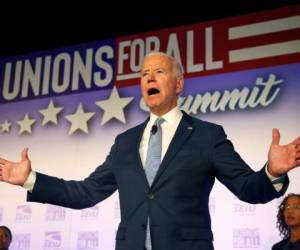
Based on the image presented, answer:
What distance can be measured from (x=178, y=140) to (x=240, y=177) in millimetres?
253

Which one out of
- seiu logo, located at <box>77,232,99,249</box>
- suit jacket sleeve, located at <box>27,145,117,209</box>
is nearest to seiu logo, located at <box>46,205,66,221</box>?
seiu logo, located at <box>77,232,99,249</box>

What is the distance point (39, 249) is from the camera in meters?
4.12

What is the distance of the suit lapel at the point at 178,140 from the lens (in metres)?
1.68

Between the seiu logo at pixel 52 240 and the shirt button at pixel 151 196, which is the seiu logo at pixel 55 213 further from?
the shirt button at pixel 151 196

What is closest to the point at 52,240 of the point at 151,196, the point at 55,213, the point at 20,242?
the point at 55,213

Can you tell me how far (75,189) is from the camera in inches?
77.3

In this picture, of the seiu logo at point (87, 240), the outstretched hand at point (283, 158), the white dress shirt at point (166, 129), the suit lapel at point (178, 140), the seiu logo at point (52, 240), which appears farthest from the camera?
the seiu logo at point (52, 240)

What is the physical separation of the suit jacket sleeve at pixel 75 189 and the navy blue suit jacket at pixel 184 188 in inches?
7.0

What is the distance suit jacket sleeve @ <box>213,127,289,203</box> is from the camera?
5.03ft

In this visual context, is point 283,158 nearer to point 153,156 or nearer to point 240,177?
point 240,177

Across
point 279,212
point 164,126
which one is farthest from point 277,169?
point 279,212

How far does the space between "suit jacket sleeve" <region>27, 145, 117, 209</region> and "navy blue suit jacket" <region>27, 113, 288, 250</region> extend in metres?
0.18

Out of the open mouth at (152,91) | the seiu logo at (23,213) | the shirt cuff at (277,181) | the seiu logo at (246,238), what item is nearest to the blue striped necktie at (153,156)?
the open mouth at (152,91)

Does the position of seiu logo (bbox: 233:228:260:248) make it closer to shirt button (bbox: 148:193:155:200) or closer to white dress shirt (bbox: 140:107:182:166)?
white dress shirt (bbox: 140:107:182:166)
